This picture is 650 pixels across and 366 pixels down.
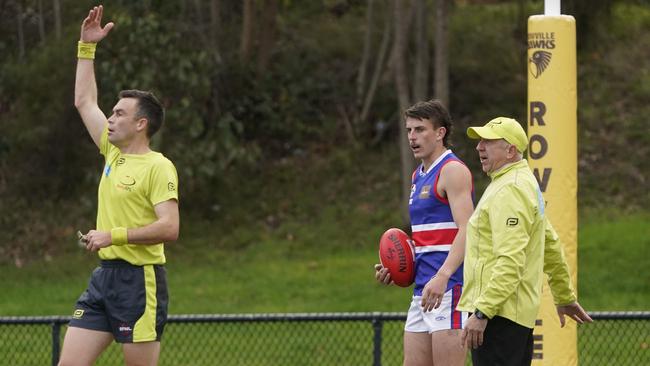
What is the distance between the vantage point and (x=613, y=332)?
1160 centimetres

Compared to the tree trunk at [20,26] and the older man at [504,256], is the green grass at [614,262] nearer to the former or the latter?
the older man at [504,256]

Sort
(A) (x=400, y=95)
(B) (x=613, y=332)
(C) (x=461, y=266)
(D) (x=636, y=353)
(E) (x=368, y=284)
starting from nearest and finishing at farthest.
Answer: (C) (x=461, y=266) → (D) (x=636, y=353) → (B) (x=613, y=332) → (E) (x=368, y=284) → (A) (x=400, y=95)

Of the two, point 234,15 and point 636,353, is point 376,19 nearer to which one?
point 234,15

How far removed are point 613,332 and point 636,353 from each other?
61.3 inches

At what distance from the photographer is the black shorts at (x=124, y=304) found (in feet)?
22.7

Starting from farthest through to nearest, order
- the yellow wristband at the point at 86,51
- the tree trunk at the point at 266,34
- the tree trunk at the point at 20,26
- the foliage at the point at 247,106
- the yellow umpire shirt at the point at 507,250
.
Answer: the tree trunk at the point at 266,34, the tree trunk at the point at 20,26, the foliage at the point at 247,106, the yellow wristband at the point at 86,51, the yellow umpire shirt at the point at 507,250

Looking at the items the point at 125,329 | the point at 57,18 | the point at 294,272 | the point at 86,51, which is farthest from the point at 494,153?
the point at 57,18

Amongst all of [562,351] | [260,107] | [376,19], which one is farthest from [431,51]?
[562,351]

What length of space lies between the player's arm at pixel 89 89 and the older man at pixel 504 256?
237 centimetres

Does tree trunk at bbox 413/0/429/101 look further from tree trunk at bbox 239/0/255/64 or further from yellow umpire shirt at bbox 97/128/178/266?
yellow umpire shirt at bbox 97/128/178/266

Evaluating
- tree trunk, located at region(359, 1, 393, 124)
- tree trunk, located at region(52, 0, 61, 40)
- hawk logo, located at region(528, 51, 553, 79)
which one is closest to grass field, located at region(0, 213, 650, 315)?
tree trunk, located at region(359, 1, 393, 124)

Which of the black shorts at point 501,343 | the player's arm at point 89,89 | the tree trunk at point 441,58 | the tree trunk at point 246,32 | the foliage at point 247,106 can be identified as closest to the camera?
the black shorts at point 501,343

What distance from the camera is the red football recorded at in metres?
6.96

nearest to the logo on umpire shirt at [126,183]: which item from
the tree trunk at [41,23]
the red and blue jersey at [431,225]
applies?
the red and blue jersey at [431,225]
